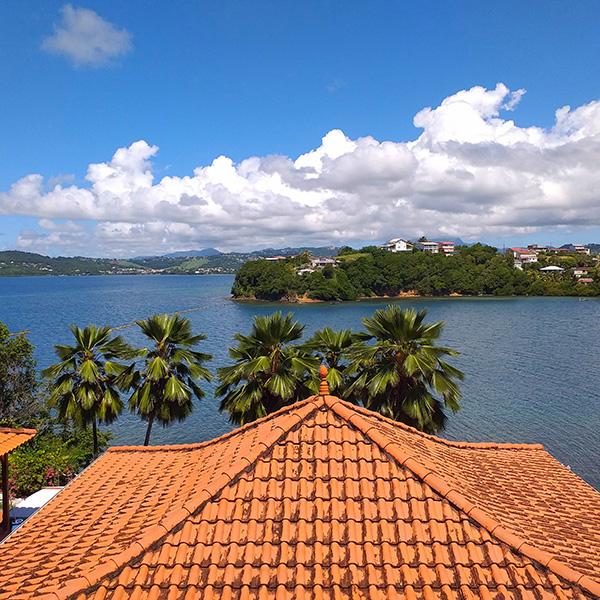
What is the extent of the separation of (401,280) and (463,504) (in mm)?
129702

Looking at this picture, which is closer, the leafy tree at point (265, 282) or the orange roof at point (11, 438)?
the orange roof at point (11, 438)

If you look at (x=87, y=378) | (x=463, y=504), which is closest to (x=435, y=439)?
(x=463, y=504)

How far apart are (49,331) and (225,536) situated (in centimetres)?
7594

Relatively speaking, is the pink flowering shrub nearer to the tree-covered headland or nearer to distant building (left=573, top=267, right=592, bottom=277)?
the tree-covered headland

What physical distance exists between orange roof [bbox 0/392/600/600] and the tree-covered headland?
110 meters

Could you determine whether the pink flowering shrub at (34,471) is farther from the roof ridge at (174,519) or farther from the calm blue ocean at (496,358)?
the roof ridge at (174,519)

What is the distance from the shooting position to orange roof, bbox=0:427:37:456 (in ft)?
34.1

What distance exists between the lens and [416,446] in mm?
7875

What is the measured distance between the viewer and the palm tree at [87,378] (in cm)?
1686

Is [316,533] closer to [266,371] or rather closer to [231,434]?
[231,434]

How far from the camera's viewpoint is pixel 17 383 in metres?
22.8

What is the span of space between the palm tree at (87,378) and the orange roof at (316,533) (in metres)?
9.89

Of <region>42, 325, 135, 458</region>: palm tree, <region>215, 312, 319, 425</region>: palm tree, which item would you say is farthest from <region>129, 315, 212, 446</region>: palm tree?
<region>215, 312, 319, 425</region>: palm tree

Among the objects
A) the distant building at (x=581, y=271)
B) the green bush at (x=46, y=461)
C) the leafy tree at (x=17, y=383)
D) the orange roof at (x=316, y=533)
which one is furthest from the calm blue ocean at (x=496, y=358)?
the distant building at (x=581, y=271)
